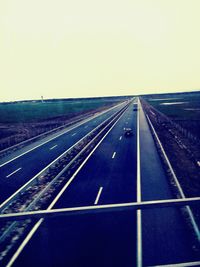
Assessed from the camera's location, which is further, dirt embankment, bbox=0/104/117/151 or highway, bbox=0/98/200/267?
dirt embankment, bbox=0/104/117/151

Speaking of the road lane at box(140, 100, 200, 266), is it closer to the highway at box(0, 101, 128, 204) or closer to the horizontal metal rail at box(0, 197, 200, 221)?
the horizontal metal rail at box(0, 197, 200, 221)

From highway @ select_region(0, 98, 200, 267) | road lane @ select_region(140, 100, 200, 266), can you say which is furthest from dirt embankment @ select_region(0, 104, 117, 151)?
road lane @ select_region(140, 100, 200, 266)

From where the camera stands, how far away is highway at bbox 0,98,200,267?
1044 centimetres

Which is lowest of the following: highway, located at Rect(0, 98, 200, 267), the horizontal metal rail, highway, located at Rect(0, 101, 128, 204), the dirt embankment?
the dirt embankment

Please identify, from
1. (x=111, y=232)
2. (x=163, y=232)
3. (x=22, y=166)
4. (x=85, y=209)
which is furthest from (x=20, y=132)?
(x=85, y=209)

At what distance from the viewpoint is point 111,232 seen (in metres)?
12.5

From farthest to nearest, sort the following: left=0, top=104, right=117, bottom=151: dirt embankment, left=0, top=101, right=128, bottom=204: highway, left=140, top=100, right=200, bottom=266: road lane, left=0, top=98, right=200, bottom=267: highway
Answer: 1. left=0, top=104, right=117, bottom=151: dirt embankment
2. left=0, top=101, right=128, bottom=204: highway
3. left=0, top=98, right=200, bottom=267: highway
4. left=140, top=100, right=200, bottom=266: road lane

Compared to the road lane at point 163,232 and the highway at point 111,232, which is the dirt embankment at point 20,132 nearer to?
the highway at point 111,232

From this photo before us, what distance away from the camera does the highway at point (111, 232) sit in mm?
10438

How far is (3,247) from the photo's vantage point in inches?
465

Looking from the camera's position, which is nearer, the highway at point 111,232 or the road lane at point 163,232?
the road lane at point 163,232

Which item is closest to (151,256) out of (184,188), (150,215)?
(150,215)

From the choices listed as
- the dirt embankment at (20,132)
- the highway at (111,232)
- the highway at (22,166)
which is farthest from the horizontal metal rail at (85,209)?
the dirt embankment at (20,132)

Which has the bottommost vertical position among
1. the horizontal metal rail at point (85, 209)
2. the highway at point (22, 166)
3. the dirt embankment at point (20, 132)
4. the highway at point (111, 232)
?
the dirt embankment at point (20, 132)
